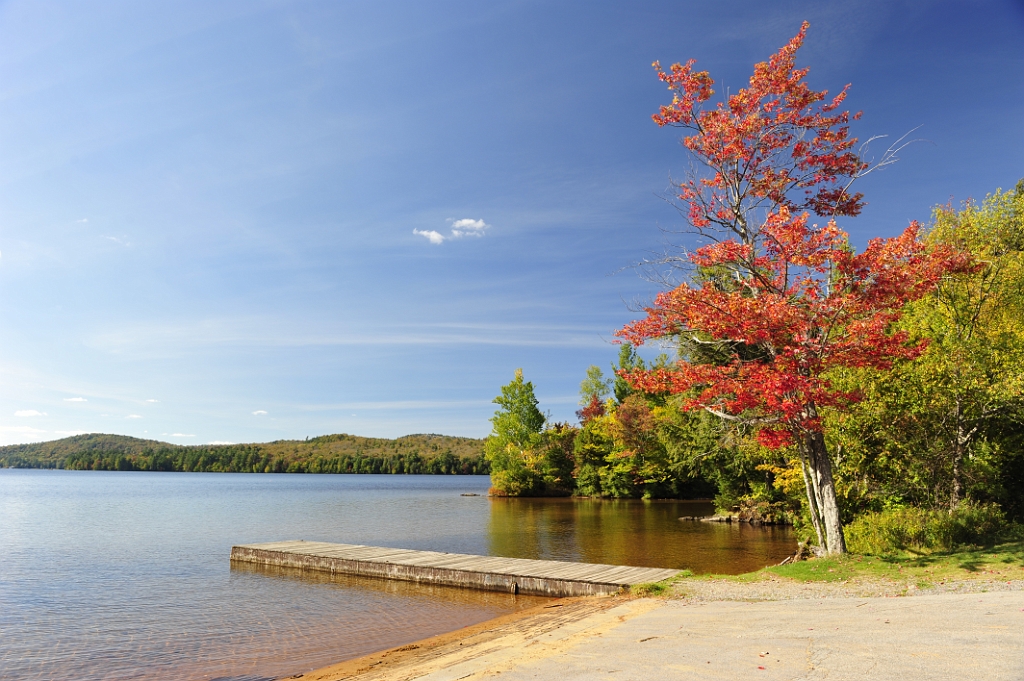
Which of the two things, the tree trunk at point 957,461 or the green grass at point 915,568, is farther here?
the tree trunk at point 957,461

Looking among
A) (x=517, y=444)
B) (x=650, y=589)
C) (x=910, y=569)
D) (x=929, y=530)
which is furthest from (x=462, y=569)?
(x=517, y=444)

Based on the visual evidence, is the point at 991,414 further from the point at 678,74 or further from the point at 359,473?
the point at 359,473

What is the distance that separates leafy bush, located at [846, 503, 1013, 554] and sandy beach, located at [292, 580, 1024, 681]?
10.7 ft

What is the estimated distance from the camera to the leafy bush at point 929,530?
14.0 m

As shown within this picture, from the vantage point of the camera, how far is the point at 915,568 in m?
12.4

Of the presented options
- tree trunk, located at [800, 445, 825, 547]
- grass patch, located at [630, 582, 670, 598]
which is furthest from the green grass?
grass patch, located at [630, 582, 670, 598]

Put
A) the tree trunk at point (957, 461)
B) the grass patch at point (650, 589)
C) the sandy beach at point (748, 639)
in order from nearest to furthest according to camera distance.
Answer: the sandy beach at point (748, 639) → the grass patch at point (650, 589) → the tree trunk at point (957, 461)

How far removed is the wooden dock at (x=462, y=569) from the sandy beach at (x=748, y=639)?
200 cm

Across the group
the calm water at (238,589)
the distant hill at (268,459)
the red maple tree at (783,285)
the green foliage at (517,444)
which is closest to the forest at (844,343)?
the red maple tree at (783,285)

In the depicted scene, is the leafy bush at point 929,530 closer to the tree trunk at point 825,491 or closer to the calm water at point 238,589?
the tree trunk at point 825,491

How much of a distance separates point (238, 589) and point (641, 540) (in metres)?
16.5

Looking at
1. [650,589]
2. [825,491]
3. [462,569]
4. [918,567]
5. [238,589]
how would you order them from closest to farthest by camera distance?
[918,567], [650,589], [825,491], [462,569], [238,589]

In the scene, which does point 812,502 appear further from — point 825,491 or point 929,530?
point 929,530

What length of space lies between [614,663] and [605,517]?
32.2 m
